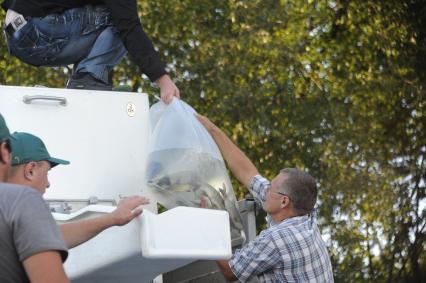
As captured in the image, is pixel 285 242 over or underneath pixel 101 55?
underneath

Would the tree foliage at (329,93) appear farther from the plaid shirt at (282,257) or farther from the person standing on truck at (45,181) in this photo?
the person standing on truck at (45,181)

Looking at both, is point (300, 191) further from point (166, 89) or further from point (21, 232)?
point (21, 232)

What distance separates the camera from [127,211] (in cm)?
352

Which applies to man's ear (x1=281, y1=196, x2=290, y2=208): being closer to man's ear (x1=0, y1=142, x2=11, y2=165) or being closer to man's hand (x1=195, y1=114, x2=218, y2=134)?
man's hand (x1=195, y1=114, x2=218, y2=134)

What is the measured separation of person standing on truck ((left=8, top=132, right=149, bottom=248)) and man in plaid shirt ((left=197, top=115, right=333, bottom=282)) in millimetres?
1074

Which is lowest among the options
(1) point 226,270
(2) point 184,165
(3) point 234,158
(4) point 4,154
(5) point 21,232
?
(1) point 226,270

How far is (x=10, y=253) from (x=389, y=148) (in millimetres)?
10280

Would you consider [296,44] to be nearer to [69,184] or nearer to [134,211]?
[69,184]

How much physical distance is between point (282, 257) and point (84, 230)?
134cm

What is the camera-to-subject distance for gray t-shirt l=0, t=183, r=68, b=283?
8.73ft

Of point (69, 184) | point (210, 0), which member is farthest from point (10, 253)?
point (210, 0)

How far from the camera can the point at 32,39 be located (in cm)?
489

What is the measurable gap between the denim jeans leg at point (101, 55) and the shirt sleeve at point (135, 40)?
15 centimetres

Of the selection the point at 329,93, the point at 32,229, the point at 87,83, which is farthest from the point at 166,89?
the point at 329,93
